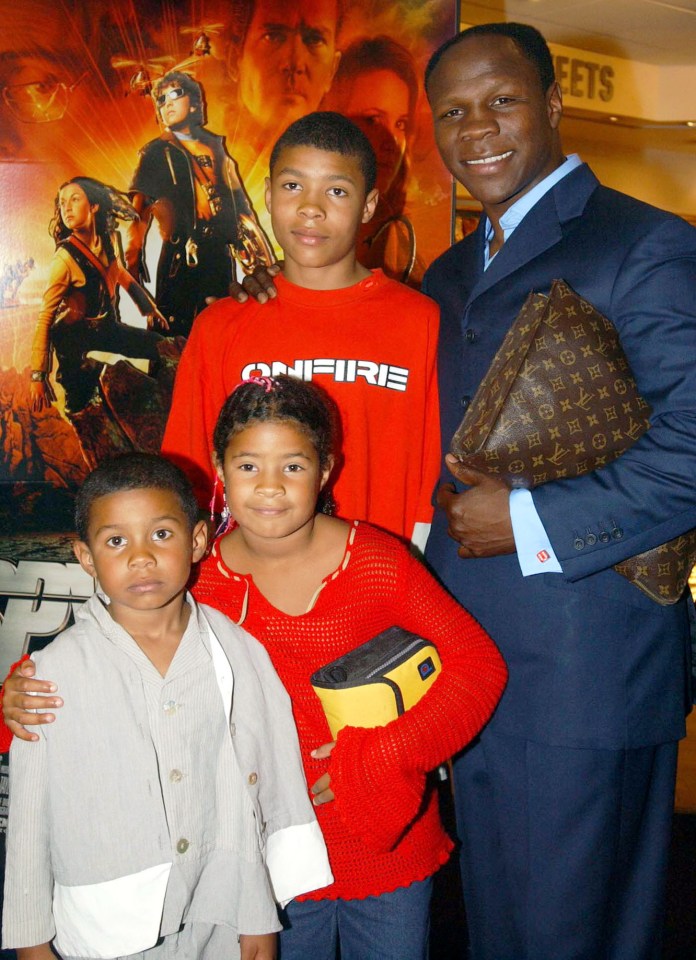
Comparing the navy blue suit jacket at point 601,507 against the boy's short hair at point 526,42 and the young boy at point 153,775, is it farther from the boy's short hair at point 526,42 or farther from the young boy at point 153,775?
the young boy at point 153,775

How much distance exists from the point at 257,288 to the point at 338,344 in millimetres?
245

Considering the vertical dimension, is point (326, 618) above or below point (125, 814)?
above

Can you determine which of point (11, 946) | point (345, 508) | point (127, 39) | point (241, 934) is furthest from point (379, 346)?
point (127, 39)

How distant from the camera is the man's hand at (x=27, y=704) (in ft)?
4.71

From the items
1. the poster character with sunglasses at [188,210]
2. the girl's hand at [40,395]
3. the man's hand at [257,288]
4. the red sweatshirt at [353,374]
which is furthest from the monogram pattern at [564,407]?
the girl's hand at [40,395]

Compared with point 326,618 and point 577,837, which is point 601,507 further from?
point 577,837

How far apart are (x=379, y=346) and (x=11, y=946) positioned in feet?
4.41

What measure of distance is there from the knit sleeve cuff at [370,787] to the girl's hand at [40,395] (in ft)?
5.70

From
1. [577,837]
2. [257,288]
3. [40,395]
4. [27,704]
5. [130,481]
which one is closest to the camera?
[27,704]

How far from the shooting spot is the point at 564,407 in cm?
151

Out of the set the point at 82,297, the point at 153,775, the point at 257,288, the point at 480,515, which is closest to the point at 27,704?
the point at 153,775

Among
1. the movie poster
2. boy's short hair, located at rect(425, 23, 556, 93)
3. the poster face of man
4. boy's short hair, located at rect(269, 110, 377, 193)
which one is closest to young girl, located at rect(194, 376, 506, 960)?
boy's short hair, located at rect(269, 110, 377, 193)

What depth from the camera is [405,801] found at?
149 cm

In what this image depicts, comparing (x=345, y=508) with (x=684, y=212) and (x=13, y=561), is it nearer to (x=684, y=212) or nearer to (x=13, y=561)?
(x=13, y=561)
